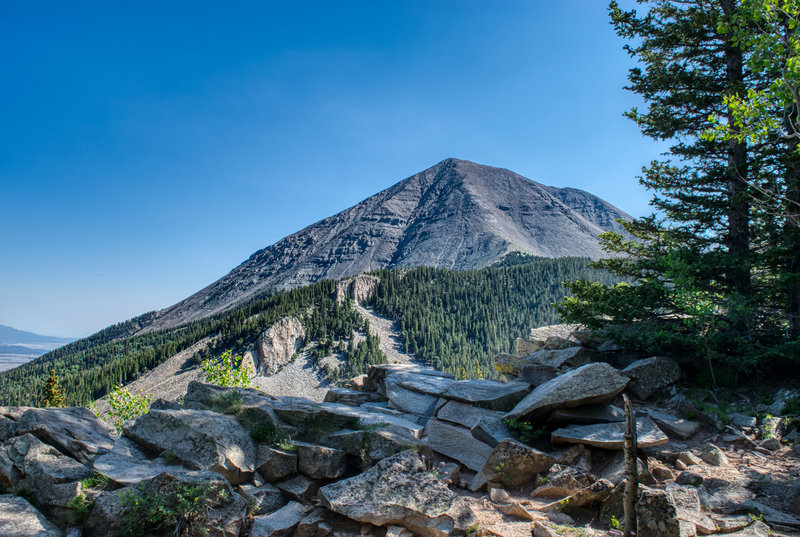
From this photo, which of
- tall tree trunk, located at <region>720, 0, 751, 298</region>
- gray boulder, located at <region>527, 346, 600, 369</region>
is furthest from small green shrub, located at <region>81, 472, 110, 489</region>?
tall tree trunk, located at <region>720, 0, 751, 298</region>

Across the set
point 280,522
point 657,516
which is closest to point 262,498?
point 280,522

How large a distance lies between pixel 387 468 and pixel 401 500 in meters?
0.75

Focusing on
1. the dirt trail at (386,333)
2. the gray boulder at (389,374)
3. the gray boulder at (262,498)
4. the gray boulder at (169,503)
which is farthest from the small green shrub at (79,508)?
the dirt trail at (386,333)

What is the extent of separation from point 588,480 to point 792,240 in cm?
1125

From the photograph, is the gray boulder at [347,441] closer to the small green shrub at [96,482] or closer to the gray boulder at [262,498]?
the gray boulder at [262,498]

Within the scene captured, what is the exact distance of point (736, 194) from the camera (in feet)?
42.6

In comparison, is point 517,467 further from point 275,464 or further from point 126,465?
point 126,465

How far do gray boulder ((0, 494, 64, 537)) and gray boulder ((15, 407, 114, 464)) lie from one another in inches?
54.0

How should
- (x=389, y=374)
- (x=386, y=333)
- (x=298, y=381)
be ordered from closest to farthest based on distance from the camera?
(x=389, y=374)
(x=298, y=381)
(x=386, y=333)

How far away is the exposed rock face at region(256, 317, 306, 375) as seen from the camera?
122 meters

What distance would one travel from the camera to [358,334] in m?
149

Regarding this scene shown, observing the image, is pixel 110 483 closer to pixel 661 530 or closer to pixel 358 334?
pixel 661 530

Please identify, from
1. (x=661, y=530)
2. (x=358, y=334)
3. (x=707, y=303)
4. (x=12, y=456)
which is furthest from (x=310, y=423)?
(x=358, y=334)

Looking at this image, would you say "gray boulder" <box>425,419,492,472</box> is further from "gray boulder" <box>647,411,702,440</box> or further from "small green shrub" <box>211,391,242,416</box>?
"small green shrub" <box>211,391,242,416</box>
